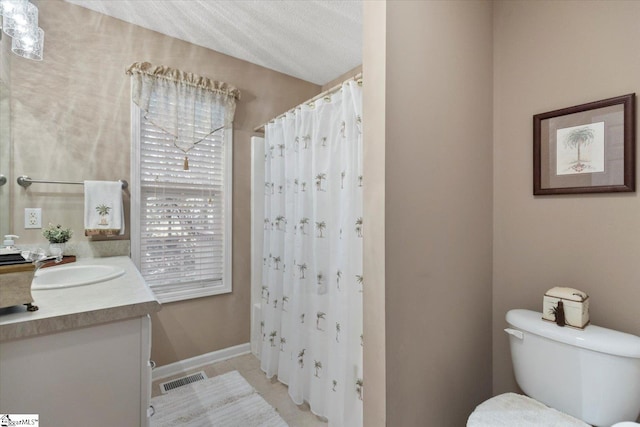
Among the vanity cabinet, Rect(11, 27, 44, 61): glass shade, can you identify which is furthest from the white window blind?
the vanity cabinet

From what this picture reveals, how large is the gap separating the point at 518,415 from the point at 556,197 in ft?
3.19

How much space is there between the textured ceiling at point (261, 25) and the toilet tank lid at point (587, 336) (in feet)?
6.40

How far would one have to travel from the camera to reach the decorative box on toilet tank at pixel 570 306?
1.17 metres

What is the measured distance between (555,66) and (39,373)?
7.61 ft

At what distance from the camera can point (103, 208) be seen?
6.06 ft

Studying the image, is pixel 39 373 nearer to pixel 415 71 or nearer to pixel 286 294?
pixel 286 294

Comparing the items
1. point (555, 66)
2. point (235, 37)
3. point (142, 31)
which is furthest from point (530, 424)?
point (142, 31)

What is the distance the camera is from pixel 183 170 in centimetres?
224

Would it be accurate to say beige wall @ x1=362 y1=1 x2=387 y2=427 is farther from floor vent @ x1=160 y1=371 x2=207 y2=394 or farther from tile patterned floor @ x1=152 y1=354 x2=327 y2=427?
floor vent @ x1=160 y1=371 x2=207 y2=394

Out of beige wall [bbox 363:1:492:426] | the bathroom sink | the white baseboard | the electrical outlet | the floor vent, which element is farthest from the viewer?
the white baseboard

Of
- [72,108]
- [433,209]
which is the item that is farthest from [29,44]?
[433,209]

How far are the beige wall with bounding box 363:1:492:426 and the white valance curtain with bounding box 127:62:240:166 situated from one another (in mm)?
1548

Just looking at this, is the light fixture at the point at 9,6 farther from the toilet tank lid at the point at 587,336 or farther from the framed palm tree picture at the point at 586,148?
the toilet tank lid at the point at 587,336

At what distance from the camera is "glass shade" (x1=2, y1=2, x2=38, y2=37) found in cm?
121
